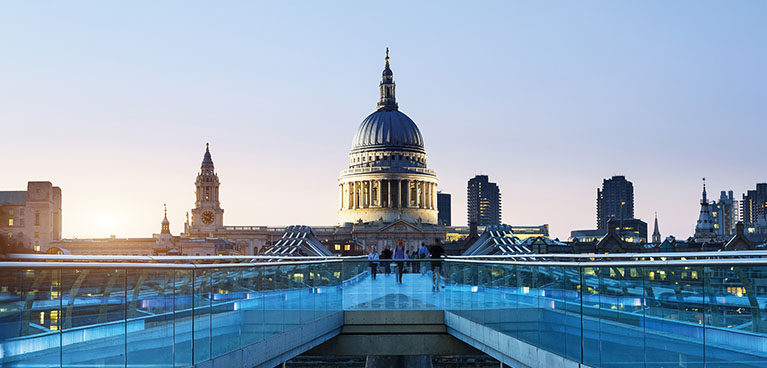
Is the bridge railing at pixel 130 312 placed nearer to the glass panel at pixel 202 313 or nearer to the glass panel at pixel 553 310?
the glass panel at pixel 202 313

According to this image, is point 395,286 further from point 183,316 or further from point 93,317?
point 93,317

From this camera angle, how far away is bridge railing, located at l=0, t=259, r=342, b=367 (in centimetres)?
939

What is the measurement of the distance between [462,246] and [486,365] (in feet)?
170

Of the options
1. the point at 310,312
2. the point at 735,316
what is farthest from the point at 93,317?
the point at 310,312

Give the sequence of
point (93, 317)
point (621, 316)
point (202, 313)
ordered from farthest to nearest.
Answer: point (202, 313) < point (621, 316) < point (93, 317)

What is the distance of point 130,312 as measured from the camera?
11172 millimetres

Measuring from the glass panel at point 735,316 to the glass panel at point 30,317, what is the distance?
650 centimetres

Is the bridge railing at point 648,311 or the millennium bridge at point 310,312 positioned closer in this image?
the millennium bridge at point 310,312

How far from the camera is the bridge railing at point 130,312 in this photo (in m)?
9.39

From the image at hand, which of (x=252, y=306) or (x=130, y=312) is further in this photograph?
(x=252, y=306)

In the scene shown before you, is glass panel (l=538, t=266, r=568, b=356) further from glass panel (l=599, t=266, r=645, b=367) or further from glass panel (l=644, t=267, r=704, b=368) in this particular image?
glass panel (l=644, t=267, r=704, b=368)

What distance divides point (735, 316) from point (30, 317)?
6864 millimetres

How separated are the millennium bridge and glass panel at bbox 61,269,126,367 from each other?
1cm

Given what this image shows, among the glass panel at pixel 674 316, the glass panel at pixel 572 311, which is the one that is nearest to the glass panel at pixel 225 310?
the glass panel at pixel 572 311
